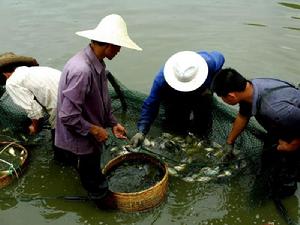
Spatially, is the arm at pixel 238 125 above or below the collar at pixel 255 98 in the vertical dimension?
below

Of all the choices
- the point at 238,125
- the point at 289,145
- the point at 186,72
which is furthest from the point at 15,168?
the point at 289,145

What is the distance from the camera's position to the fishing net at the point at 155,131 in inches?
204

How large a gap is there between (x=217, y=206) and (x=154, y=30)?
22.2 ft

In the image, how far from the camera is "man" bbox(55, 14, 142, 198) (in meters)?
3.55

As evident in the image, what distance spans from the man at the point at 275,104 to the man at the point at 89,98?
101 centimetres

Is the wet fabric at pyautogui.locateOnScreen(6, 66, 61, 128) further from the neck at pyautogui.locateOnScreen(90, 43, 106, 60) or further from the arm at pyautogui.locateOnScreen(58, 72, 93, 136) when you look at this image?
the neck at pyautogui.locateOnScreen(90, 43, 106, 60)

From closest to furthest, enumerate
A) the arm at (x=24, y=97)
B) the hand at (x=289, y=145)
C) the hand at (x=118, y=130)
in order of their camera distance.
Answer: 1. the hand at (x=289, y=145)
2. the hand at (x=118, y=130)
3. the arm at (x=24, y=97)

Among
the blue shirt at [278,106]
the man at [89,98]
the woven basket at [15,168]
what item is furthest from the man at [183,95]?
the woven basket at [15,168]

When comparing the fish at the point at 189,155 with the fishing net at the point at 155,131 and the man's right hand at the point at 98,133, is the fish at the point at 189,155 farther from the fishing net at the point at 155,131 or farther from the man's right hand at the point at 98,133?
the man's right hand at the point at 98,133

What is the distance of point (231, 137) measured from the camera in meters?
4.89

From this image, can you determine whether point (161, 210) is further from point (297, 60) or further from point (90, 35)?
point (297, 60)

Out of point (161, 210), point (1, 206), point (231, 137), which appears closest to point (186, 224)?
point (161, 210)

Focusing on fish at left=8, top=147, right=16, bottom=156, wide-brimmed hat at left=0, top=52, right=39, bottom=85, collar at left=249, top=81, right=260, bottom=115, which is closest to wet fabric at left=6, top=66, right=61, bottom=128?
wide-brimmed hat at left=0, top=52, right=39, bottom=85

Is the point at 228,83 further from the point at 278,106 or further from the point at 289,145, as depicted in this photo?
the point at 289,145
